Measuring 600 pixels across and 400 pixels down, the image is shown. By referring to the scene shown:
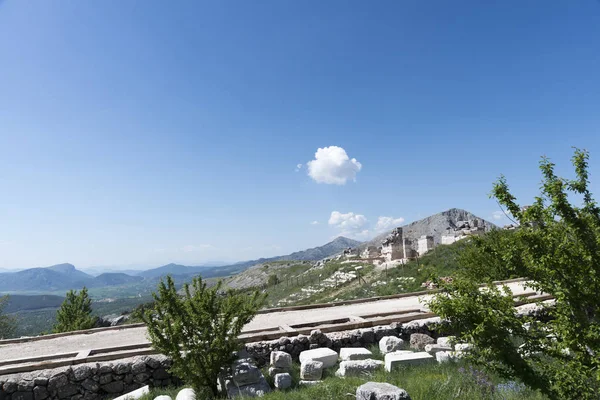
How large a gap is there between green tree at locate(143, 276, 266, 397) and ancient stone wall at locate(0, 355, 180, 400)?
1506mm

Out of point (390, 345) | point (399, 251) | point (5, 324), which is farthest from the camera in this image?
point (399, 251)

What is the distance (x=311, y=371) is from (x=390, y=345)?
2779 millimetres

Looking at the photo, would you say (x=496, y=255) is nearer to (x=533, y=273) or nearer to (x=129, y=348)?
(x=533, y=273)

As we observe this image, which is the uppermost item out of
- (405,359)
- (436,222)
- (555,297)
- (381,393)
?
(436,222)

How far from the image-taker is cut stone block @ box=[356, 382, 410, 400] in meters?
5.14

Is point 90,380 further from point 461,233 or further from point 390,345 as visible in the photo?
point 461,233

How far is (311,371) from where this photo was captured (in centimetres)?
866

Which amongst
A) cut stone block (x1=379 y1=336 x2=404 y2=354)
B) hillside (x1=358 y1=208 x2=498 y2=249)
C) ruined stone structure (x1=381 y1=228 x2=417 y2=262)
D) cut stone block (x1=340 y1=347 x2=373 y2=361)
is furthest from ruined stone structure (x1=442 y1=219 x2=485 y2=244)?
hillside (x1=358 y1=208 x2=498 y2=249)

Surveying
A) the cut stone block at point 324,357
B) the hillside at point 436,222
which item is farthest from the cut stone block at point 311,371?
the hillside at point 436,222

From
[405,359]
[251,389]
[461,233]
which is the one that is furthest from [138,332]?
[461,233]

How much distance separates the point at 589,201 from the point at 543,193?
0.46 metres

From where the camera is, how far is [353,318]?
12797mm

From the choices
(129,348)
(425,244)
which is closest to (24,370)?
(129,348)

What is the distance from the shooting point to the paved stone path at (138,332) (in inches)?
485
